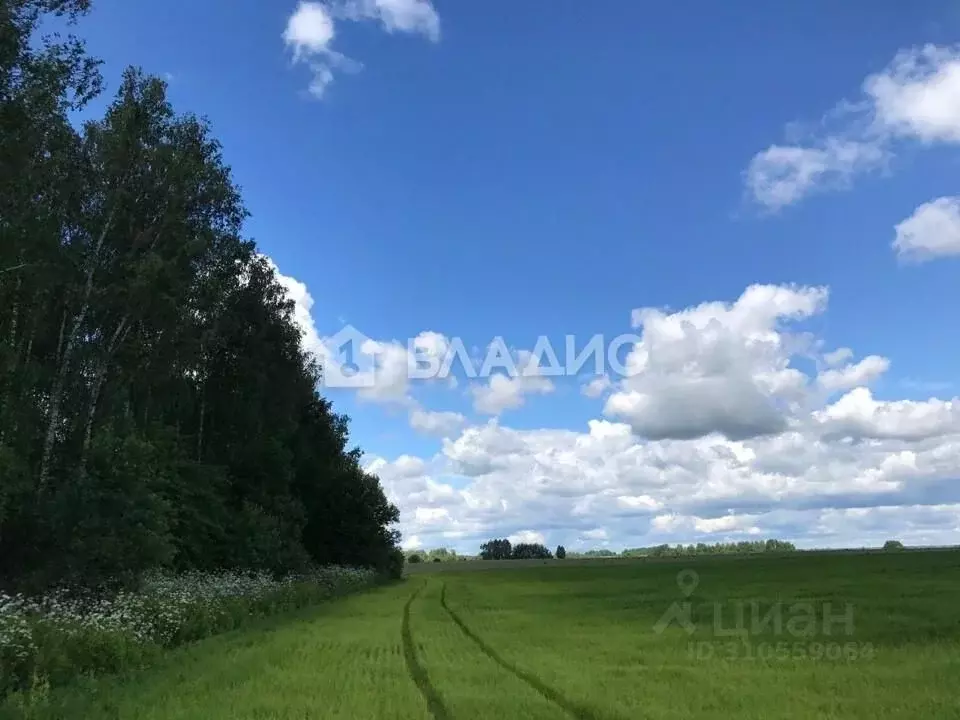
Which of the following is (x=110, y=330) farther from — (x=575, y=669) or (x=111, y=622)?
(x=575, y=669)

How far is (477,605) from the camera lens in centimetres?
4619

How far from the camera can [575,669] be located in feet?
63.0

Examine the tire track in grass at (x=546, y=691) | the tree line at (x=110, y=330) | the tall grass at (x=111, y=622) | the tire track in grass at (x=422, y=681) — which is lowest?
the tire track in grass at (x=422, y=681)

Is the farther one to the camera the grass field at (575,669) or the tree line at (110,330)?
the tree line at (110,330)

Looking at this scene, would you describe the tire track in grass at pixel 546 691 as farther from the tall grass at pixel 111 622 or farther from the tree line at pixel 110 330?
the tree line at pixel 110 330

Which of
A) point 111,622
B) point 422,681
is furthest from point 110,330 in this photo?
point 422,681

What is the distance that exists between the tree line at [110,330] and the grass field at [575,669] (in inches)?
290

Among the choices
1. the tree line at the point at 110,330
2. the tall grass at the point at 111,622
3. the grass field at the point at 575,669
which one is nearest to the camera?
the grass field at the point at 575,669

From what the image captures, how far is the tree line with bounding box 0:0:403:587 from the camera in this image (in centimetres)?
2739

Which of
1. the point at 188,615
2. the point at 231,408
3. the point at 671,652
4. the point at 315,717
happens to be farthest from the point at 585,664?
the point at 231,408

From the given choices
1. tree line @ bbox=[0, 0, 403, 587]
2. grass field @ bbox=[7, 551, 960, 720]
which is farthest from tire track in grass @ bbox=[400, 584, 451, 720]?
tree line @ bbox=[0, 0, 403, 587]

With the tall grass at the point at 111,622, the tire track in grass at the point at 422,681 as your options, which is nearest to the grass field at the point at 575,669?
the tire track in grass at the point at 422,681

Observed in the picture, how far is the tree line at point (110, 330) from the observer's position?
27.4 meters

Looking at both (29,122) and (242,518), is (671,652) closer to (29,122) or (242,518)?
(29,122)
